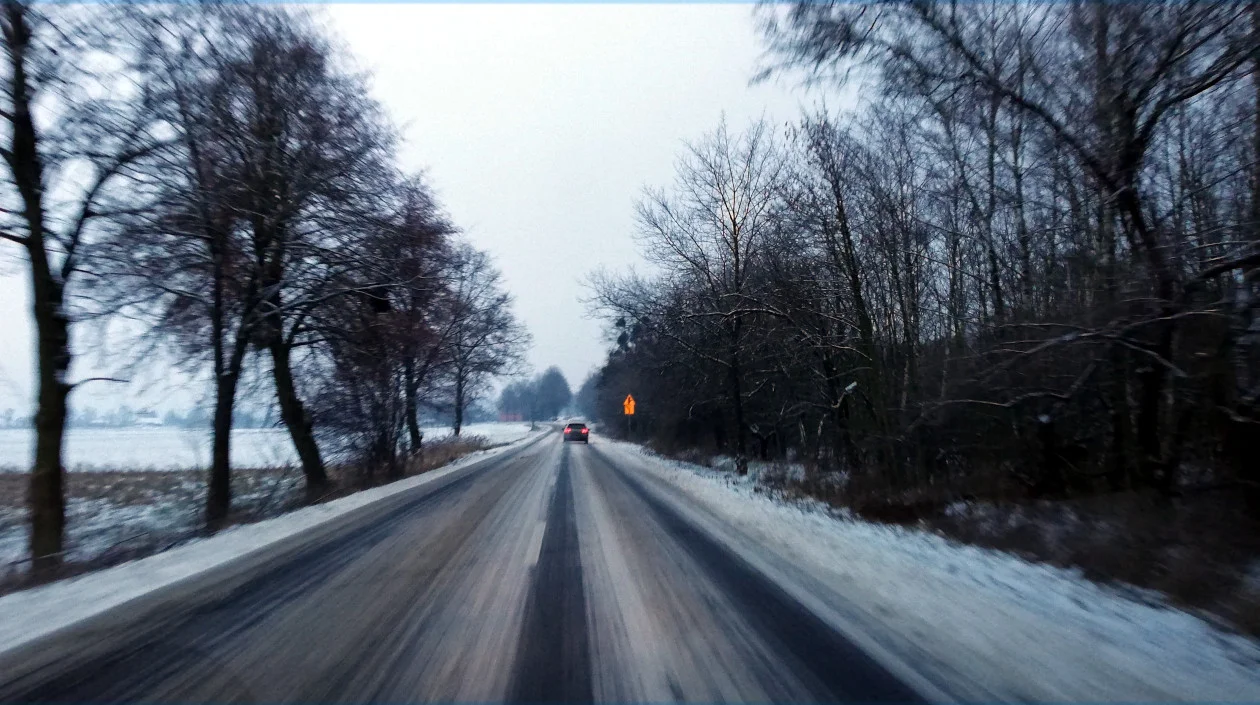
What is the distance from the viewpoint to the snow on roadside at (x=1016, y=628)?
480 cm

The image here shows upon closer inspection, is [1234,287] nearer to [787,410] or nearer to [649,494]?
[649,494]

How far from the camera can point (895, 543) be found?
1057 cm

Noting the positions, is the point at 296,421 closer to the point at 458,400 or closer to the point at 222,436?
the point at 222,436

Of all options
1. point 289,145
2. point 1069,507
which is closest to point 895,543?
point 1069,507

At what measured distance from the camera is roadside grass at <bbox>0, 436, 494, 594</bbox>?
10797 mm

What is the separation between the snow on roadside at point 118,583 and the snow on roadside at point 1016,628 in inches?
268

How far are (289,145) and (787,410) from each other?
15734 millimetres

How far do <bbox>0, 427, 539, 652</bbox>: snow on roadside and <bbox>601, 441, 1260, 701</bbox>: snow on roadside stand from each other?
680 centimetres

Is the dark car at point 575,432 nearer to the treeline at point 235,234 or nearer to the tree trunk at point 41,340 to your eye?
the treeline at point 235,234

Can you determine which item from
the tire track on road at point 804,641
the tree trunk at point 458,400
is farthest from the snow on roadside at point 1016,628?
the tree trunk at point 458,400

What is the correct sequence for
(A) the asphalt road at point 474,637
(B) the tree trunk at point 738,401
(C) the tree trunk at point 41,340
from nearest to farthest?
(A) the asphalt road at point 474,637 < (C) the tree trunk at point 41,340 < (B) the tree trunk at point 738,401

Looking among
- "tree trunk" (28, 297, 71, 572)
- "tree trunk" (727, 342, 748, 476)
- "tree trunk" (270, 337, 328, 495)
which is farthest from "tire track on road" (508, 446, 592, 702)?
"tree trunk" (727, 342, 748, 476)

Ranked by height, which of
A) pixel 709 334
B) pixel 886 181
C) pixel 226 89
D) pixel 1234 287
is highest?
pixel 226 89

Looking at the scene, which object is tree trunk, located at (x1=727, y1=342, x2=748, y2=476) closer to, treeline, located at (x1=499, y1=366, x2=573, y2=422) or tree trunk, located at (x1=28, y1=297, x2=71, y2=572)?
tree trunk, located at (x1=28, y1=297, x2=71, y2=572)
